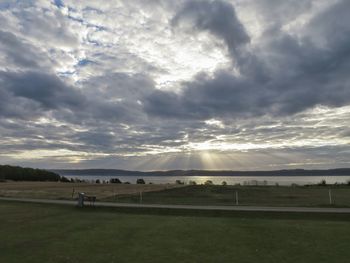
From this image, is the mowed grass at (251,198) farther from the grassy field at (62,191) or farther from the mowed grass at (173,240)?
the mowed grass at (173,240)

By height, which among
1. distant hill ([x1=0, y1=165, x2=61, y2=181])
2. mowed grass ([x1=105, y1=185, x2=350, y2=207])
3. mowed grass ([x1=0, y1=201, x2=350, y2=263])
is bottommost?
mowed grass ([x1=0, y1=201, x2=350, y2=263])

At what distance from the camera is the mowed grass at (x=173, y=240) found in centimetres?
1058

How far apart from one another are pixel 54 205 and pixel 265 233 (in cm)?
1811

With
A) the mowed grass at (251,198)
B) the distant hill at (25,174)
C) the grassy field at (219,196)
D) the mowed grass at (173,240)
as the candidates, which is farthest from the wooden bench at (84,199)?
the distant hill at (25,174)

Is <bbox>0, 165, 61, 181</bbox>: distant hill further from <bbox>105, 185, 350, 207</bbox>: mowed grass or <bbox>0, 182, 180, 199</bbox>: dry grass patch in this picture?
<bbox>105, 185, 350, 207</bbox>: mowed grass

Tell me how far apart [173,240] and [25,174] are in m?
98.7

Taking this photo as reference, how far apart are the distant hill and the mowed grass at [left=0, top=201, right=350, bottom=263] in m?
86.6

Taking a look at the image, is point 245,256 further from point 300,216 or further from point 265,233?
Result: point 300,216

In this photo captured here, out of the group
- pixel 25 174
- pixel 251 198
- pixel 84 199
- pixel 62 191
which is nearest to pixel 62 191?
pixel 62 191

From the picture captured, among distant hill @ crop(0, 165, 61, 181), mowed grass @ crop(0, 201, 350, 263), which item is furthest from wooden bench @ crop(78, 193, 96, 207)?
distant hill @ crop(0, 165, 61, 181)

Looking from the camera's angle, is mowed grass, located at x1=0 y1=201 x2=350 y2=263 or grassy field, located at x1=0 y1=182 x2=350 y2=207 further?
grassy field, located at x1=0 y1=182 x2=350 y2=207

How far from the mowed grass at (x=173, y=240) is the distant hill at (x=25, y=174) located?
284 ft

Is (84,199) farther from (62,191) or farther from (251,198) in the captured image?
(62,191)

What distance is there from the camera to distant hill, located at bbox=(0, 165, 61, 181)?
98.5 m
